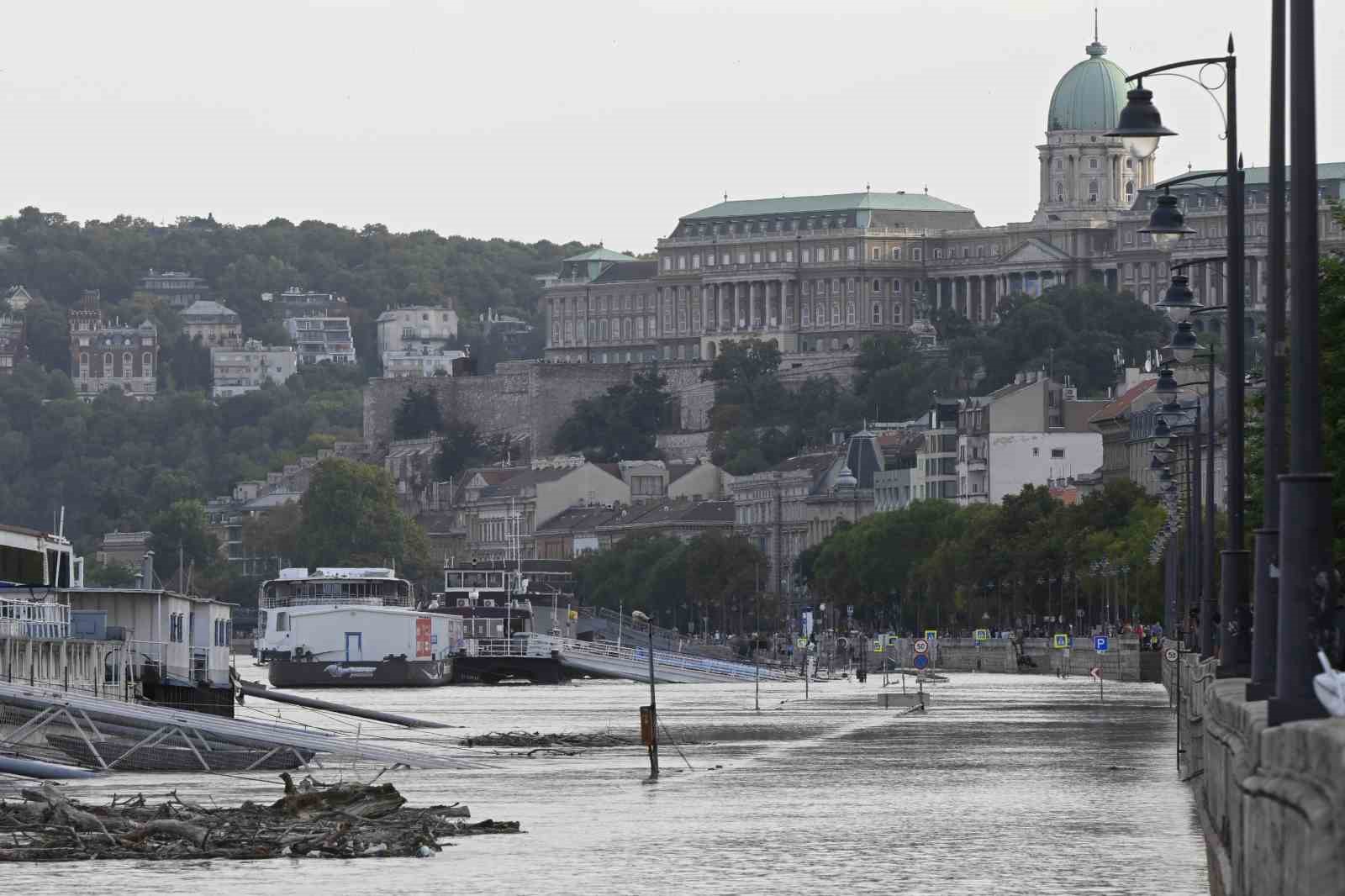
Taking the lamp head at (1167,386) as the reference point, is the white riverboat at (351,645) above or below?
below

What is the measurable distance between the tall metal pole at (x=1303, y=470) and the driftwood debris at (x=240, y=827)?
15.7 metres

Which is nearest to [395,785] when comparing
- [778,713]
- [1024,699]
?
[778,713]

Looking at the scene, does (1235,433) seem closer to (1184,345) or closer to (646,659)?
(1184,345)

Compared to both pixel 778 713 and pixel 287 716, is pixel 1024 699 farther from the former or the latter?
pixel 287 716

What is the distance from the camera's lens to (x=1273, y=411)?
32812 millimetres

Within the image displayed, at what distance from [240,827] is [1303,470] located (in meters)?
19.0

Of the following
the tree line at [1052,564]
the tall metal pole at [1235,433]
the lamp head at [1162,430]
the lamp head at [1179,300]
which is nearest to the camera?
the tall metal pole at [1235,433]

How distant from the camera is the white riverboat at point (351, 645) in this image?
139m

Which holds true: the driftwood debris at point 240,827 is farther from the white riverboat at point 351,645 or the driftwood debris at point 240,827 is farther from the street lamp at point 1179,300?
the white riverboat at point 351,645

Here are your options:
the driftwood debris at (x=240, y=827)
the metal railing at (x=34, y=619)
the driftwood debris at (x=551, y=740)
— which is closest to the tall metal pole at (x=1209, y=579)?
the driftwood debris at (x=240, y=827)

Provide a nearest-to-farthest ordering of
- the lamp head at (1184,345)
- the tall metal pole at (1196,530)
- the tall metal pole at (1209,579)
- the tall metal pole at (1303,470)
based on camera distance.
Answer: the tall metal pole at (1303,470) → the lamp head at (1184,345) → the tall metal pole at (1209,579) → the tall metal pole at (1196,530)

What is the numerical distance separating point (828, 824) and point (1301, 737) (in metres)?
24.3

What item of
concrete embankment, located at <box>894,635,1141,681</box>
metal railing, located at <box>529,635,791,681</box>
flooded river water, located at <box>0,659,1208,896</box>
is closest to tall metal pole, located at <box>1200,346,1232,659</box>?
flooded river water, located at <box>0,659,1208,896</box>

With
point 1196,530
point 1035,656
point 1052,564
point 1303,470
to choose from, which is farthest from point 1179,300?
point 1052,564
